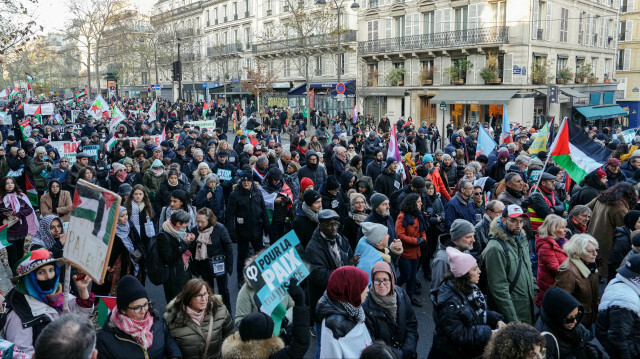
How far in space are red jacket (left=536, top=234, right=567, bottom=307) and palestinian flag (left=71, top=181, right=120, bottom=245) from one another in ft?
12.6

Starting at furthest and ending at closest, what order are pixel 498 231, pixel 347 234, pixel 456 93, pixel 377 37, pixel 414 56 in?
pixel 377 37 → pixel 414 56 → pixel 456 93 → pixel 347 234 → pixel 498 231

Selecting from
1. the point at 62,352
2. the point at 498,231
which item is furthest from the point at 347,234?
the point at 62,352

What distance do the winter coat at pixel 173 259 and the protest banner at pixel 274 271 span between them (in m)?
1.60

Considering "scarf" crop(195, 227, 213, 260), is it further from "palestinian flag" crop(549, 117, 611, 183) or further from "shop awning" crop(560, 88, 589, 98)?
"shop awning" crop(560, 88, 589, 98)

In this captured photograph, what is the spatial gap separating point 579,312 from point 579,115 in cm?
3375

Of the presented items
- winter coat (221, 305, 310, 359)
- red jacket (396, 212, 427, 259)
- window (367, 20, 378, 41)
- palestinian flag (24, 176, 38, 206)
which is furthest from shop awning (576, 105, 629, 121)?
winter coat (221, 305, 310, 359)

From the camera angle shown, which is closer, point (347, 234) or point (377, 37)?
point (347, 234)

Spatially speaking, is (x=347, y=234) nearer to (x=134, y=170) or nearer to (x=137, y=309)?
(x=137, y=309)

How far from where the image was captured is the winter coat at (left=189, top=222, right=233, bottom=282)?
222 inches

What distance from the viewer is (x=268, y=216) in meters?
7.61

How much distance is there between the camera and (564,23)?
31.0 metres

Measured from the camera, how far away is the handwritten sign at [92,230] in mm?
3340

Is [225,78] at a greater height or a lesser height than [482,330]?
greater

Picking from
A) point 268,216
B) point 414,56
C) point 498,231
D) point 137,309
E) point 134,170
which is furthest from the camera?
point 414,56
